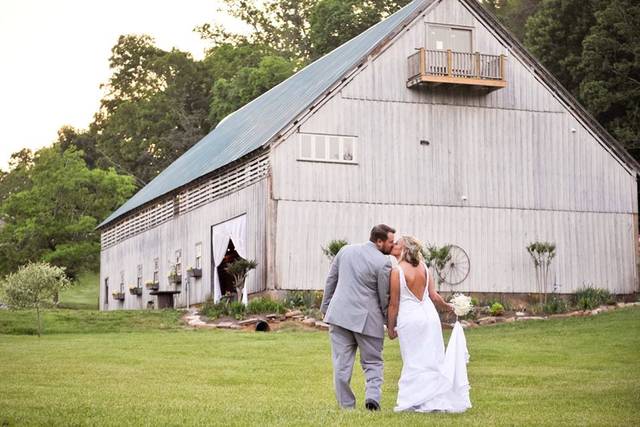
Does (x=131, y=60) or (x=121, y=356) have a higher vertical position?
(x=131, y=60)

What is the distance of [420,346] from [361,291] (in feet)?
2.97

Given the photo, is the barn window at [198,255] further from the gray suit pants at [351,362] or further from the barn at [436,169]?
the gray suit pants at [351,362]

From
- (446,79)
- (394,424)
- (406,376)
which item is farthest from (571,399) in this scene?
(446,79)

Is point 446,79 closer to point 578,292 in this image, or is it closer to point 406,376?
point 578,292

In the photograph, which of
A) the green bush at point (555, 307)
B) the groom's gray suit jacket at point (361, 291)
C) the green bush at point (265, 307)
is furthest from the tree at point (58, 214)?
the groom's gray suit jacket at point (361, 291)

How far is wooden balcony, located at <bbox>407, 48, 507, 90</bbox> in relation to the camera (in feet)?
121

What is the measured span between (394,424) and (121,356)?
11706mm

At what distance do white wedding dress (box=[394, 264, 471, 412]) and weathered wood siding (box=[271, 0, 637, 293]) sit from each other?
70.9 feet

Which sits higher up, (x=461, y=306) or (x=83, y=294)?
(x=83, y=294)

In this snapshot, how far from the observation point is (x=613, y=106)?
52.0 m

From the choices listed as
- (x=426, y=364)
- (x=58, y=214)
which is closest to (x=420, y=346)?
(x=426, y=364)

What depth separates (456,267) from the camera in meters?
37.1

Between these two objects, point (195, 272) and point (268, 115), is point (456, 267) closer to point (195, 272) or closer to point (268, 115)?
point (268, 115)

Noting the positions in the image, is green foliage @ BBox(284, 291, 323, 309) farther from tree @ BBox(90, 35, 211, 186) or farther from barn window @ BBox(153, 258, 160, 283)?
tree @ BBox(90, 35, 211, 186)
